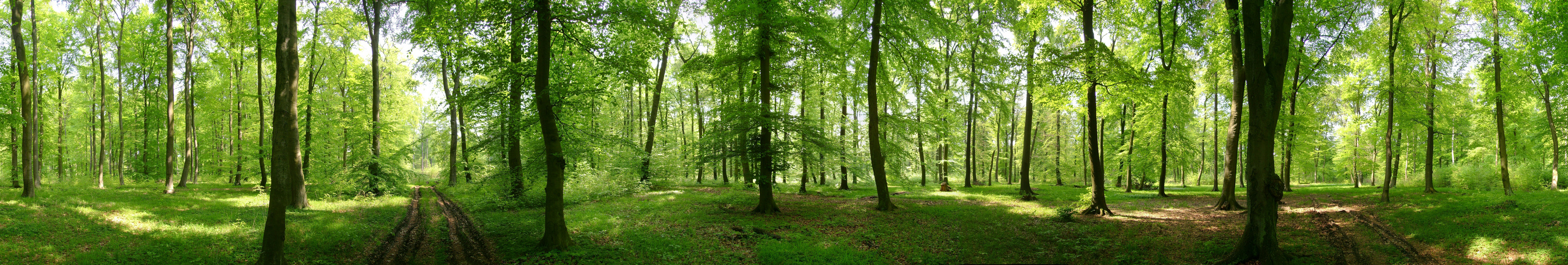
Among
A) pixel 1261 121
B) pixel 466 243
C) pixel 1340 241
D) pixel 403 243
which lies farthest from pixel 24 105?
pixel 1340 241

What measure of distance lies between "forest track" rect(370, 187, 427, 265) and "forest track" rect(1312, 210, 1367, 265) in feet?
43.6

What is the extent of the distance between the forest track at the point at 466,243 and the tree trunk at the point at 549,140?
2.92ft

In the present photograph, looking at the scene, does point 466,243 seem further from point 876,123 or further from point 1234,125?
point 1234,125

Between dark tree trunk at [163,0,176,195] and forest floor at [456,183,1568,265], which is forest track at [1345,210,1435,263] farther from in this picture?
dark tree trunk at [163,0,176,195]

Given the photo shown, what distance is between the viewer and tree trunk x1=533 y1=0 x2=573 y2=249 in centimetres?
836

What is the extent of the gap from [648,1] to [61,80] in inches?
1159

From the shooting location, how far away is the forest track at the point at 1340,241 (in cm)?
750

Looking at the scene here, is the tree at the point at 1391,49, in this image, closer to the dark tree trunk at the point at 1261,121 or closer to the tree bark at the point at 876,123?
the dark tree trunk at the point at 1261,121

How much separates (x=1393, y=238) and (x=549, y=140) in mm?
13800

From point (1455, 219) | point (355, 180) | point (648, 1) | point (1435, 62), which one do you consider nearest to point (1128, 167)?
point (1435, 62)

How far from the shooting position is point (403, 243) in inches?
372

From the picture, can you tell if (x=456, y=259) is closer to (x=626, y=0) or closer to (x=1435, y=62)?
(x=626, y=0)

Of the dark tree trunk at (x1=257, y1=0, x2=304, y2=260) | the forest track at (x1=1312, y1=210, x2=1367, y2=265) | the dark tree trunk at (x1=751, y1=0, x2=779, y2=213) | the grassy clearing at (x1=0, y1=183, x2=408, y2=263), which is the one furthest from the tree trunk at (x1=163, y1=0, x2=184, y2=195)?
the forest track at (x1=1312, y1=210, x2=1367, y2=265)

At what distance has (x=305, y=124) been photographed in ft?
60.1
